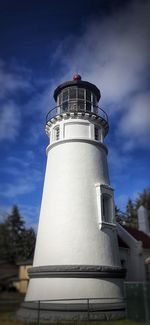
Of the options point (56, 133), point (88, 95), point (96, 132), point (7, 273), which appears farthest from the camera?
point (7, 273)

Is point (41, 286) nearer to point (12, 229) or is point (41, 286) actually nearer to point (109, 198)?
point (109, 198)

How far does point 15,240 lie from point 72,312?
48.3 metres

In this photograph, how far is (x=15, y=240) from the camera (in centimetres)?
5859

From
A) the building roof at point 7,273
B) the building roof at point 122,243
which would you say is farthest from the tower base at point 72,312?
the building roof at point 7,273

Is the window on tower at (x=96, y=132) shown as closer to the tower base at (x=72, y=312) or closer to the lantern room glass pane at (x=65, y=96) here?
the lantern room glass pane at (x=65, y=96)

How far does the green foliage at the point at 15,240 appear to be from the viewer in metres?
52.1

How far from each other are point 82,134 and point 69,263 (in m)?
7.26

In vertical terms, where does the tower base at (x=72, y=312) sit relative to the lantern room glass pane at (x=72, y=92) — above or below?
below

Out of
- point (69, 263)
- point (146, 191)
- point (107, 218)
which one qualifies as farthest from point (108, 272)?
point (146, 191)

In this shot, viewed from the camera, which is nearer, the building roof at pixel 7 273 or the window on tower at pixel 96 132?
the window on tower at pixel 96 132

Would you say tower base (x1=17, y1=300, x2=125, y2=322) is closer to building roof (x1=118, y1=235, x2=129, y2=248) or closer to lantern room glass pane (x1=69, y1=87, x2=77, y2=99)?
building roof (x1=118, y1=235, x2=129, y2=248)

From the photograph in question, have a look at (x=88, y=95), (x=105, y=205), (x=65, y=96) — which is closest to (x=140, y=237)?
(x=105, y=205)

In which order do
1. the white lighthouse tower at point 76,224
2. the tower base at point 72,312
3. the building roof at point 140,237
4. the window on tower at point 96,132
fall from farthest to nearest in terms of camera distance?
the building roof at point 140,237 → the window on tower at point 96,132 → the white lighthouse tower at point 76,224 → the tower base at point 72,312

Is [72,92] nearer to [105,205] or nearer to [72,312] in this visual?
[105,205]
